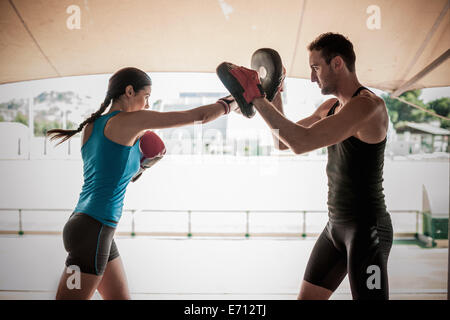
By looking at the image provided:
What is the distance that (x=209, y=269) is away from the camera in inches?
159

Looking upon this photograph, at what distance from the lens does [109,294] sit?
1417 mm

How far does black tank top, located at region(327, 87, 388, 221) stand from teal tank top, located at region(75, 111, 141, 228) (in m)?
0.90

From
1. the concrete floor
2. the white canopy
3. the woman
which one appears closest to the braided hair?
the woman

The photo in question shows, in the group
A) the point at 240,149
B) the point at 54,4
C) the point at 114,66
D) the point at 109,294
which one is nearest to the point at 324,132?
the point at 109,294

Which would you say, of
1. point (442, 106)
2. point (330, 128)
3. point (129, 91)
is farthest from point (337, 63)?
point (442, 106)

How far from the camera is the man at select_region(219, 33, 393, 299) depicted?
1186 mm

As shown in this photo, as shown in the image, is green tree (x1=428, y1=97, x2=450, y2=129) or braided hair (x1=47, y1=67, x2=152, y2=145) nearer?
braided hair (x1=47, y1=67, x2=152, y2=145)

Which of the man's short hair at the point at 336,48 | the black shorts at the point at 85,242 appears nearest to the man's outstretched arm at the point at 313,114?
the man's short hair at the point at 336,48

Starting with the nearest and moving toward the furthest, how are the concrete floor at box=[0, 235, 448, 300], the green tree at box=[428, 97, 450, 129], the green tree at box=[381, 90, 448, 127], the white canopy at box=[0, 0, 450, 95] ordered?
the white canopy at box=[0, 0, 450, 95] → the concrete floor at box=[0, 235, 448, 300] → the green tree at box=[428, 97, 450, 129] → the green tree at box=[381, 90, 448, 127]

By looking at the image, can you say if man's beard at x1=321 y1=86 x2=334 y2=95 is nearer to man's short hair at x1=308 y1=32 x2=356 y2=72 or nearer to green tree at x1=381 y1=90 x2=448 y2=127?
man's short hair at x1=308 y1=32 x2=356 y2=72

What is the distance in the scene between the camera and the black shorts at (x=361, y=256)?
3.86 feet

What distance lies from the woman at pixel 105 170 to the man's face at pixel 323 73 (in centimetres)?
56

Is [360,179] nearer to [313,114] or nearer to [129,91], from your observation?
[313,114]

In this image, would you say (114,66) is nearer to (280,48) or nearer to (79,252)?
(280,48)
